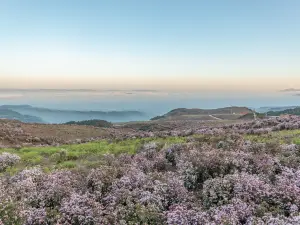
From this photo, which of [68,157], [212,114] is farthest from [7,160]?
[212,114]

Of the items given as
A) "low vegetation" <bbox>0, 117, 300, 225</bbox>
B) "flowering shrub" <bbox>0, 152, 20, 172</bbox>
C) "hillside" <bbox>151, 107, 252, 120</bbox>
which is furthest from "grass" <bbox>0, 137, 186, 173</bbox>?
"hillside" <bbox>151, 107, 252, 120</bbox>

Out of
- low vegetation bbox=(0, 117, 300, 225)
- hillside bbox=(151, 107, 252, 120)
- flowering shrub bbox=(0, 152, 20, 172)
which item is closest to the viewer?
low vegetation bbox=(0, 117, 300, 225)

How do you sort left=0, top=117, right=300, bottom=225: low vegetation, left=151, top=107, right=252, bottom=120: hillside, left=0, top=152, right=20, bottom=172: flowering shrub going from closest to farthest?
left=0, top=117, right=300, bottom=225: low vegetation, left=0, top=152, right=20, bottom=172: flowering shrub, left=151, top=107, right=252, bottom=120: hillside

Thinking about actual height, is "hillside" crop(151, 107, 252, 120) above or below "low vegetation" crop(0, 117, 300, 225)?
below

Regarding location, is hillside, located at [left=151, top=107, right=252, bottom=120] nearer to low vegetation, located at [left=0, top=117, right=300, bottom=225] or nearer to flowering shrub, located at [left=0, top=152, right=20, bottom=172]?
flowering shrub, located at [left=0, top=152, right=20, bottom=172]

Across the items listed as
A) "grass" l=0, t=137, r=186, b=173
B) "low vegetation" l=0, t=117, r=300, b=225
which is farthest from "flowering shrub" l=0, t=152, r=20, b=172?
"low vegetation" l=0, t=117, r=300, b=225

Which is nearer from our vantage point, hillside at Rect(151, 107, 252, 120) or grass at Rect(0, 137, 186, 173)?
grass at Rect(0, 137, 186, 173)

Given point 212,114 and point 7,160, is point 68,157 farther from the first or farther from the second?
point 212,114

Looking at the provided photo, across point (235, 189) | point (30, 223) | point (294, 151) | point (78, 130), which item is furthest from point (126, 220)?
point (78, 130)

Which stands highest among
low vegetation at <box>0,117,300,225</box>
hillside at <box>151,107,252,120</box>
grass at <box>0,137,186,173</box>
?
low vegetation at <box>0,117,300,225</box>

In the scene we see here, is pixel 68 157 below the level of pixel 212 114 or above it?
above

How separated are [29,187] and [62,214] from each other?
2.69 meters

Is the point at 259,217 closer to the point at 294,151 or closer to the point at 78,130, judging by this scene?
the point at 294,151

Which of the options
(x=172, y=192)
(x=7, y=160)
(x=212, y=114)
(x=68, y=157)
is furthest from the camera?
(x=212, y=114)
